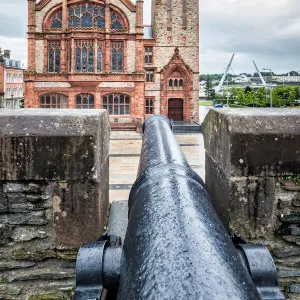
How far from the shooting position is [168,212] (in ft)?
5.10

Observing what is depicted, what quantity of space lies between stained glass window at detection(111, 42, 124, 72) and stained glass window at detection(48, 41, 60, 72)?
4.99m

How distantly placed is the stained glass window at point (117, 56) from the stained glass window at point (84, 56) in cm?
190

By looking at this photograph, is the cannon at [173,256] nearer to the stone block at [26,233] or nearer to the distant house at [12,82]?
the stone block at [26,233]

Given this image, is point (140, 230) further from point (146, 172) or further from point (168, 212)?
point (146, 172)

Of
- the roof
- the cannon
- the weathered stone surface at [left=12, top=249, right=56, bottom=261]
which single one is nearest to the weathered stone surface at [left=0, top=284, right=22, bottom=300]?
the weathered stone surface at [left=12, top=249, right=56, bottom=261]

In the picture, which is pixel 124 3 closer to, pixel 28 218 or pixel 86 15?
pixel 86 15

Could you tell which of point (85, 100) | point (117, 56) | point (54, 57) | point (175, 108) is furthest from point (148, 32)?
point (85, 100)

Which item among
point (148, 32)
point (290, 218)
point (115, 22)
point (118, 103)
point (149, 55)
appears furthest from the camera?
point (148, 32)

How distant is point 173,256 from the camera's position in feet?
4.07

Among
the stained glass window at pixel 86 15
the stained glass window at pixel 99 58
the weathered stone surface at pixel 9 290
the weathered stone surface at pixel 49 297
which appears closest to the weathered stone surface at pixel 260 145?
the weathered stone surface at pixel 49 297

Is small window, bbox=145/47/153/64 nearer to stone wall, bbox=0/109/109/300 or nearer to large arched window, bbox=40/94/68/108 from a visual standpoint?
large arched window, bbox=40/94/68/108

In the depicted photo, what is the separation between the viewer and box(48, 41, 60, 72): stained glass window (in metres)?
31.6

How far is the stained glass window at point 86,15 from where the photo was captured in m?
31.7

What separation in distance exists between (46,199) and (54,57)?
3090cm
